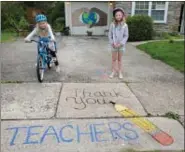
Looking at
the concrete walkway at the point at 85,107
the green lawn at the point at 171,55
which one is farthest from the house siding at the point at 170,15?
the concrete walkway at the point at 85,107

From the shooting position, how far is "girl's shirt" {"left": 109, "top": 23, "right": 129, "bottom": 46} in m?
5.05

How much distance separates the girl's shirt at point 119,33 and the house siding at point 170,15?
10.0m

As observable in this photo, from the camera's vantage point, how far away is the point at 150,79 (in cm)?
546

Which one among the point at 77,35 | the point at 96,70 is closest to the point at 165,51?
the point at 96,70

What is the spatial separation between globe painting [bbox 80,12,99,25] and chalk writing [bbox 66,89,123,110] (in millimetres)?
12193

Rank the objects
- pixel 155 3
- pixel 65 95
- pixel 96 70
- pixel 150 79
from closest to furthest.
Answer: pixel 65 95 < pixel 150 79 < pixel 96 70 < pixel 155 3

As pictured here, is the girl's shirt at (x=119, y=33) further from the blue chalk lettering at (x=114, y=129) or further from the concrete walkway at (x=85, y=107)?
the blue chalk lettering at (x=114, y=129)

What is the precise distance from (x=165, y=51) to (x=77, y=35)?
318 inches

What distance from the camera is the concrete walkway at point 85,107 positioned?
2.78 meters

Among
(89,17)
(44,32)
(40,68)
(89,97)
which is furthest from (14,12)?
(89,97)

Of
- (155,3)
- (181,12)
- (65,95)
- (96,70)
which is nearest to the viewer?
(65,95)

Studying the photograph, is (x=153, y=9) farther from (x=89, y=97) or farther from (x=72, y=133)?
(x=72, y=133)

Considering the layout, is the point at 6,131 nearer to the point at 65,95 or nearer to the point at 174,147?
the point at 65,95

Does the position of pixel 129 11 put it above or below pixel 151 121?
above
